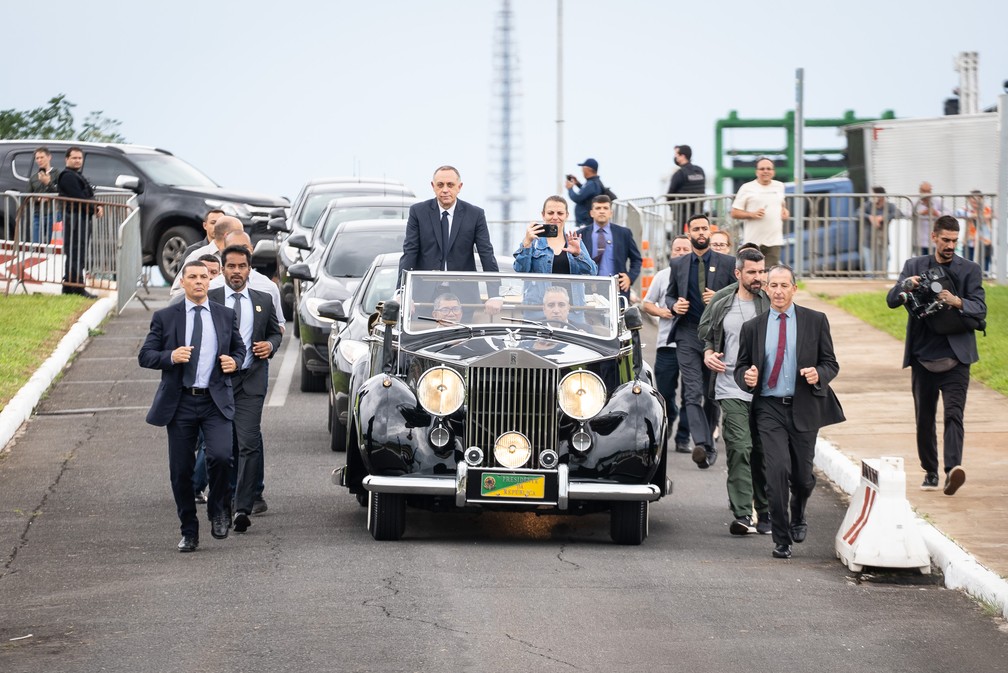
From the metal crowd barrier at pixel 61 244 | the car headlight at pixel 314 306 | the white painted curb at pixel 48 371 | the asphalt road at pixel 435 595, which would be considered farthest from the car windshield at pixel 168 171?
the asphalt road at pixel 435 595

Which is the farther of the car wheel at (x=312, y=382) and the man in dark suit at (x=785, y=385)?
the car wheel at (x=312, y=382)

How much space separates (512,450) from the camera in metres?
10.5

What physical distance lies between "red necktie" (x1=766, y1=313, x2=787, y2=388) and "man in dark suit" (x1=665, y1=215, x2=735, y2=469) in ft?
9.86

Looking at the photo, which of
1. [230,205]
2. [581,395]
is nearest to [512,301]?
[581,395]

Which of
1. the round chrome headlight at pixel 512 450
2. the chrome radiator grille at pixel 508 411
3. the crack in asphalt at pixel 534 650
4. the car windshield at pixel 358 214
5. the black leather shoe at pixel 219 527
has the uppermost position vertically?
the car windshield at pixel 358 214

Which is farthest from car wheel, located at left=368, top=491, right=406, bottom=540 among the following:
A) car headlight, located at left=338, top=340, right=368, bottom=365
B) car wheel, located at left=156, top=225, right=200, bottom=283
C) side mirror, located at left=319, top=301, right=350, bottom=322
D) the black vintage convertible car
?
car wheel, located at left=156, top=225, right=200, bottom=283

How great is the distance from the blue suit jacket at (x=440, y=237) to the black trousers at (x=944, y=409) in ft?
11.2

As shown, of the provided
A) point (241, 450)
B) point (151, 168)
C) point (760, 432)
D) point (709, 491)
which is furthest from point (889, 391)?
point (151, 168)

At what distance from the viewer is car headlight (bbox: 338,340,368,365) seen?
13.5m

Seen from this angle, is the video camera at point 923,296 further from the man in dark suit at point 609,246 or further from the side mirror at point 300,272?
the side mirror at point 300,272

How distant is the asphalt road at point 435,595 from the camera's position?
26.0 feet

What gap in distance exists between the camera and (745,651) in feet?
26.5

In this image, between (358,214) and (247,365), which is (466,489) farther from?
(358,214)

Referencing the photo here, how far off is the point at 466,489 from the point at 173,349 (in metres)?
1.98
